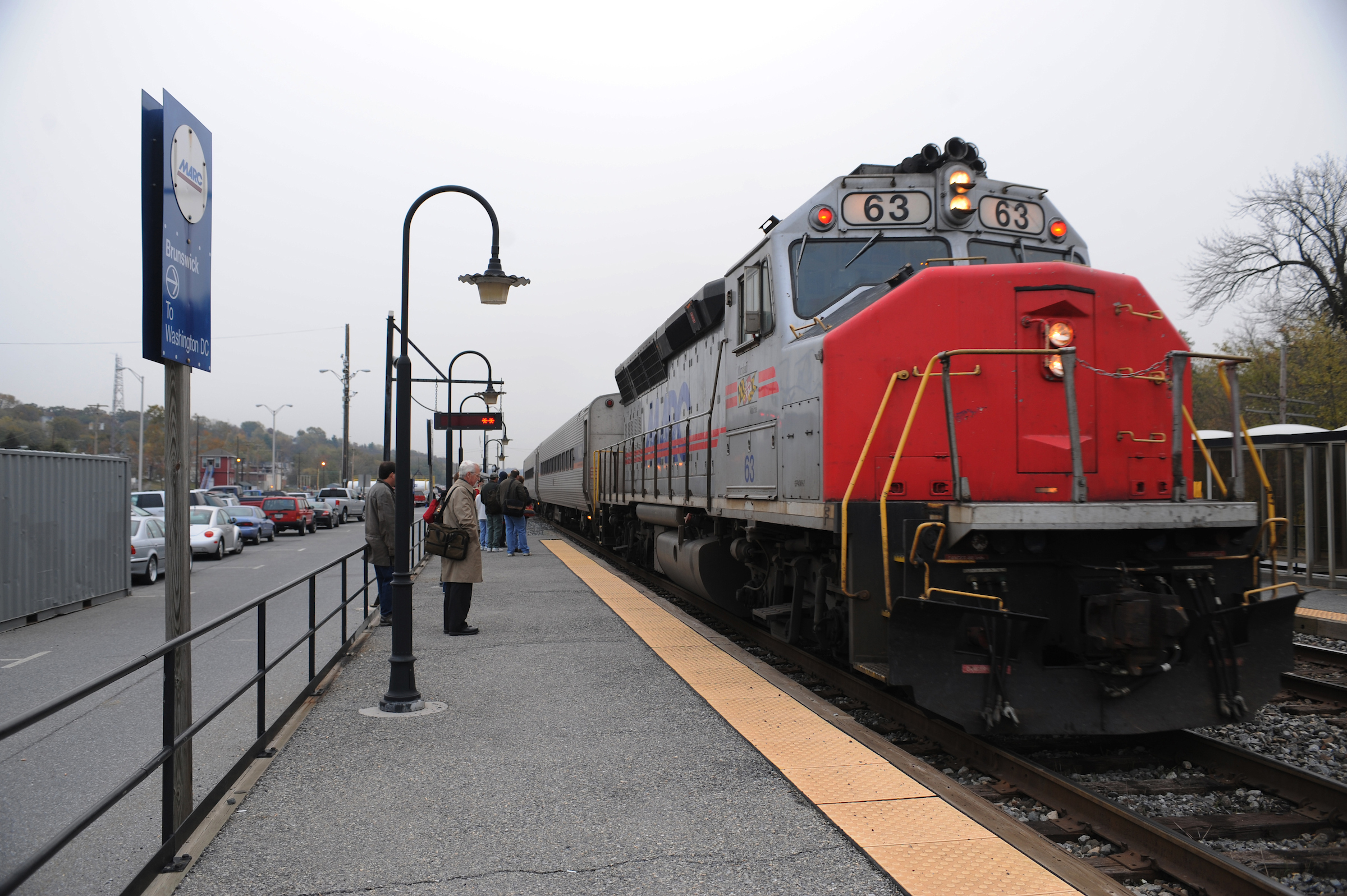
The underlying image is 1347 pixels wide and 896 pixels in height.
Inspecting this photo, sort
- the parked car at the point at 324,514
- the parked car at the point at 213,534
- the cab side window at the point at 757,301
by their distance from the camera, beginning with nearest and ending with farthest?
the cab side window at the point at 757,301, the parked car at the point at 213,534, the parked car at the point at 324,514

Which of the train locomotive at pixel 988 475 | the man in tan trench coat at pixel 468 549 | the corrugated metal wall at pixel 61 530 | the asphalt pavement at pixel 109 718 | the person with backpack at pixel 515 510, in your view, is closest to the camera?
the asphalt pavement at pixel 109 718

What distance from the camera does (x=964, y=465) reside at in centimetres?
554

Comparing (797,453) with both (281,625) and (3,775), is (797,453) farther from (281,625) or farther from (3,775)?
(281,625)

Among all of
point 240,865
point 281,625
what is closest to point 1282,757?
point 240,865

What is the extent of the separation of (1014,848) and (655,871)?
1.53 meters

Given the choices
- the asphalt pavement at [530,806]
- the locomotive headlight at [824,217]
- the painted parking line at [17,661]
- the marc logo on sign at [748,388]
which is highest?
the locomotive headlight at [824,217]

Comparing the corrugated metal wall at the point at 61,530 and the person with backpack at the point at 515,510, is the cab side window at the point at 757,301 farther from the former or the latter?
the person with backpack at the point at 515,510

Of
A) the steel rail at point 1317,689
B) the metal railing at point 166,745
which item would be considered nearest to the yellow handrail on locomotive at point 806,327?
the metal railing at point 166,745

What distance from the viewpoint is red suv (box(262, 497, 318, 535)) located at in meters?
32.3

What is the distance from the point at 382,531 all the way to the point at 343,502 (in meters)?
36.9

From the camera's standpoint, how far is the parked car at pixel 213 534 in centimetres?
2091

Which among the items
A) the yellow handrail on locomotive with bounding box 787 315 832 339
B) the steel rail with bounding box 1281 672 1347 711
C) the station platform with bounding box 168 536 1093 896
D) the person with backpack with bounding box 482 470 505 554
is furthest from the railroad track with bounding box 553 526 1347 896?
the person with backpack with bounding box 482 470 505 554

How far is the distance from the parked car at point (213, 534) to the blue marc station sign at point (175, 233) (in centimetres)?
1874

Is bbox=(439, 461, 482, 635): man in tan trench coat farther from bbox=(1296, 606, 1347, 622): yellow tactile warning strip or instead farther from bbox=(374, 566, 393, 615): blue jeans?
bbox=(1296, 606, 1347, 622): yellow tactile warning strip
